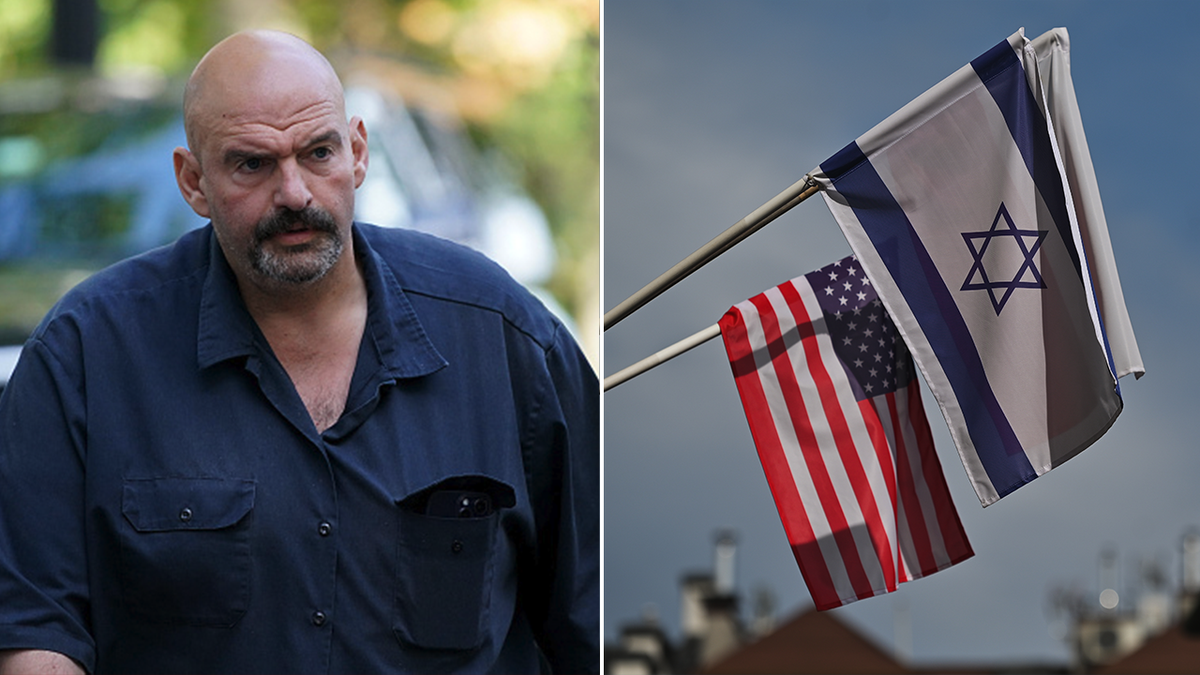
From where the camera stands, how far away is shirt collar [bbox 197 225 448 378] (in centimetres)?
342

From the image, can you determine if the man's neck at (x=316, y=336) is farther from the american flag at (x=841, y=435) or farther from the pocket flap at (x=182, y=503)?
the american flag at (x=841, y=435)

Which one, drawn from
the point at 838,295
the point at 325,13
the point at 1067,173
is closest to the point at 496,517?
the point at 838,295

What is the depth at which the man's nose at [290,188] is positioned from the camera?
10.9 feet

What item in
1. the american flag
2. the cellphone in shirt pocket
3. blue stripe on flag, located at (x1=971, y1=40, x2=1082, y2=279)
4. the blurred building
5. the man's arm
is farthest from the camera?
the blurred building

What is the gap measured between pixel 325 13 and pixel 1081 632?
2722 centimetres

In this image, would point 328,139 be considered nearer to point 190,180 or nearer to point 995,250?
point 190,180

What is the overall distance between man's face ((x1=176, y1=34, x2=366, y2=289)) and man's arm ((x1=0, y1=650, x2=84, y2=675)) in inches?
34.1

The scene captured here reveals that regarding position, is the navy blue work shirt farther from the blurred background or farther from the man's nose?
the blurred background

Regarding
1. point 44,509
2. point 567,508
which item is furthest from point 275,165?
point 567,508

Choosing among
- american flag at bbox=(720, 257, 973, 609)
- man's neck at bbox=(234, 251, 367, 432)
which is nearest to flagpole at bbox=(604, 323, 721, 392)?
american flag at bbox=(720, 257, 973, 609)

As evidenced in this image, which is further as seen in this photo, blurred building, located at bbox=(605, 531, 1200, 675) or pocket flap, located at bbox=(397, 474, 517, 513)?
blurred building, located at bbox=(605, 531, 1200, 675)

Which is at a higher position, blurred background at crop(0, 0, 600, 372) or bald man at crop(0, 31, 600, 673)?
blurred background at crop(0, 0, 600, 372)

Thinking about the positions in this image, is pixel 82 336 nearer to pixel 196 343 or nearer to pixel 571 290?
pixel 196 343

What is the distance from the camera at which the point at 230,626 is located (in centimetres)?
329
